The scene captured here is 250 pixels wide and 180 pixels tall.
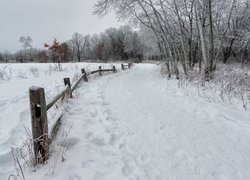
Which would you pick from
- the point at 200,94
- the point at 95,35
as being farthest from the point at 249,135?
the point at 95,35

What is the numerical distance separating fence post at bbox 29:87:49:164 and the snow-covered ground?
0.18 m

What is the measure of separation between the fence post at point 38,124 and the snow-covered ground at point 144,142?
0.18m

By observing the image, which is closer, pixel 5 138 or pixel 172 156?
pixel 172 156

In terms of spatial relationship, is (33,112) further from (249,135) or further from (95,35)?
(95,35)

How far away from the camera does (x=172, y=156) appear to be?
2.86 m

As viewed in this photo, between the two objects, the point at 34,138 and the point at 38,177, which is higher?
the point at 34,138

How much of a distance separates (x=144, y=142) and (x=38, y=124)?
1.80 m

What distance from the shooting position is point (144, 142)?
3330mm

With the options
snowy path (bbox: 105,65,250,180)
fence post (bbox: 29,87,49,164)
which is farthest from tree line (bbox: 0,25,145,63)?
fence post (bbox: 29,87,49,164)

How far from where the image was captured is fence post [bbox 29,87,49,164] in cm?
249

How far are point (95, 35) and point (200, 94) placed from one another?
82.8 meters

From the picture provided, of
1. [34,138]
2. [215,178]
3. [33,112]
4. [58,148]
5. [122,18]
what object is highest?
[122,18]

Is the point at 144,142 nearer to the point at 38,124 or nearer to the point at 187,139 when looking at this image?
the point at 187,139

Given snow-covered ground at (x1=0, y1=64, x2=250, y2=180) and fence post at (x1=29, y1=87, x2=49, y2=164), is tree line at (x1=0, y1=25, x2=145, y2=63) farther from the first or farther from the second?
fence post at (x1=29, y1=87, x2=49, y2=164)
